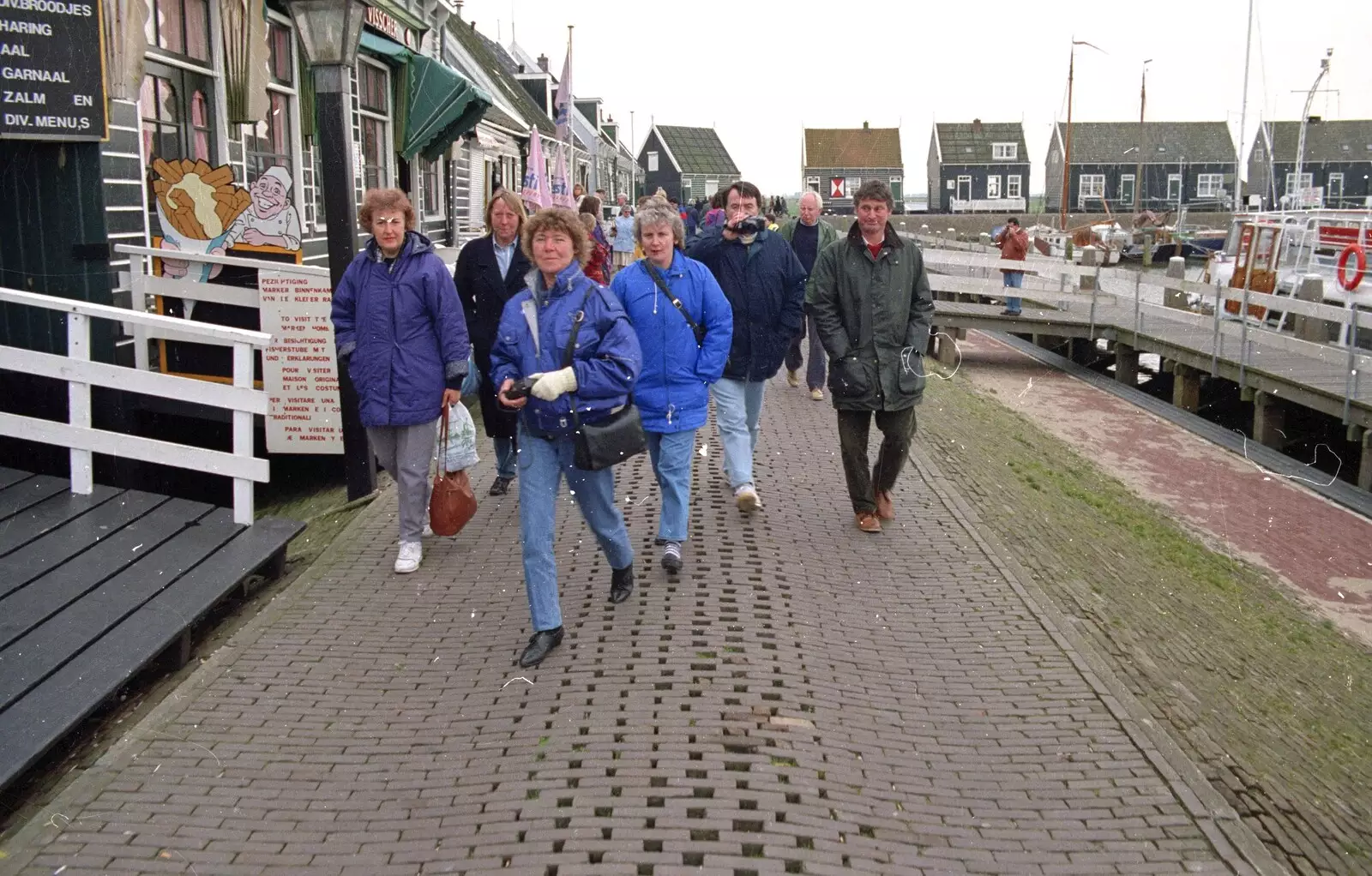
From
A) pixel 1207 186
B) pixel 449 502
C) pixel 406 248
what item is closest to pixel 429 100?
pixel 406 248

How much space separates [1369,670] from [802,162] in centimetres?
8912

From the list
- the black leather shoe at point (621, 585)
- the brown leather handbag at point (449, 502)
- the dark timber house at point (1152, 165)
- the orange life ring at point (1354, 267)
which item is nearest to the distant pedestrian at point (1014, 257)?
the orange life ring at point (1354, 267)

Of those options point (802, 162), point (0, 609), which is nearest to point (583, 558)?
point (0, 609)

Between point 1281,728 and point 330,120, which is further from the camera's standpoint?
point 330,120

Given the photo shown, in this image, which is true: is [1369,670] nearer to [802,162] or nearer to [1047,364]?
[1047,364]

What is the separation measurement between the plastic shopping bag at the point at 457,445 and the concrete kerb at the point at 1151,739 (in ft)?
9.52

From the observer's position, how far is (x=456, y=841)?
150 inches

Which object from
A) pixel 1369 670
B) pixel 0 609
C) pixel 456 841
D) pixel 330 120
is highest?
pixel 330 120

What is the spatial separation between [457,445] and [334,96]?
7.43 feet

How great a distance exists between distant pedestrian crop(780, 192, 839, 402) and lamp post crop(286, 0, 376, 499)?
3935mm

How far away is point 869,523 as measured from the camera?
23.9 ft

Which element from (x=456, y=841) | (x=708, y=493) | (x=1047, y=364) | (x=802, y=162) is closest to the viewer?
(x=456, y=841)

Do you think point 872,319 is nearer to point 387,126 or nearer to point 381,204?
point 381,204

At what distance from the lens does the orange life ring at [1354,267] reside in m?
19.2
